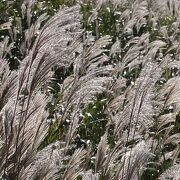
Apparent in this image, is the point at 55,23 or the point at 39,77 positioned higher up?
the point at 55,23

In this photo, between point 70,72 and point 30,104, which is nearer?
point 30,104

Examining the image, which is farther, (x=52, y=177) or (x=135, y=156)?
(x=52, y=177)

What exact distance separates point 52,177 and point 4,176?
308 mm

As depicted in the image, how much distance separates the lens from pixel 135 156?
262cm

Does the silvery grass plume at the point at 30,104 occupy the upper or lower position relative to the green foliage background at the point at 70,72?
upper

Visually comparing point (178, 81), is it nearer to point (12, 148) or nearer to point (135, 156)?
point (135, 156)

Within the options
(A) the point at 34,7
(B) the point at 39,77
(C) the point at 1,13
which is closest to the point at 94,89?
(B) the point at 39,77

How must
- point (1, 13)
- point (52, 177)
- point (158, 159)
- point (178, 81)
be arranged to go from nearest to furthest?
point (52, 177) < point (178, 81) < point (158, 159) < point (1, 13)

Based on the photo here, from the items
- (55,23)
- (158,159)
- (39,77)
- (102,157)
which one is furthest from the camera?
(158,159)

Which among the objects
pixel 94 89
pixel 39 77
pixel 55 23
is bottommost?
pixel 94 89

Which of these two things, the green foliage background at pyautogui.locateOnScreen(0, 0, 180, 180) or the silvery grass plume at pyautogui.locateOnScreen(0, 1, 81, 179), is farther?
the green foliage background at pyautogui.locateOnScreen(0, 0, 180, 180)

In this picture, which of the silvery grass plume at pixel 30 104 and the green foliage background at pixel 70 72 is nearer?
the silvery grass plume at pixel 30 104

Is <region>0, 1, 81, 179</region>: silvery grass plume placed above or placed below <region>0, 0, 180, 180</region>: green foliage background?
above

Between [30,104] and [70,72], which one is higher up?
[30,104]
